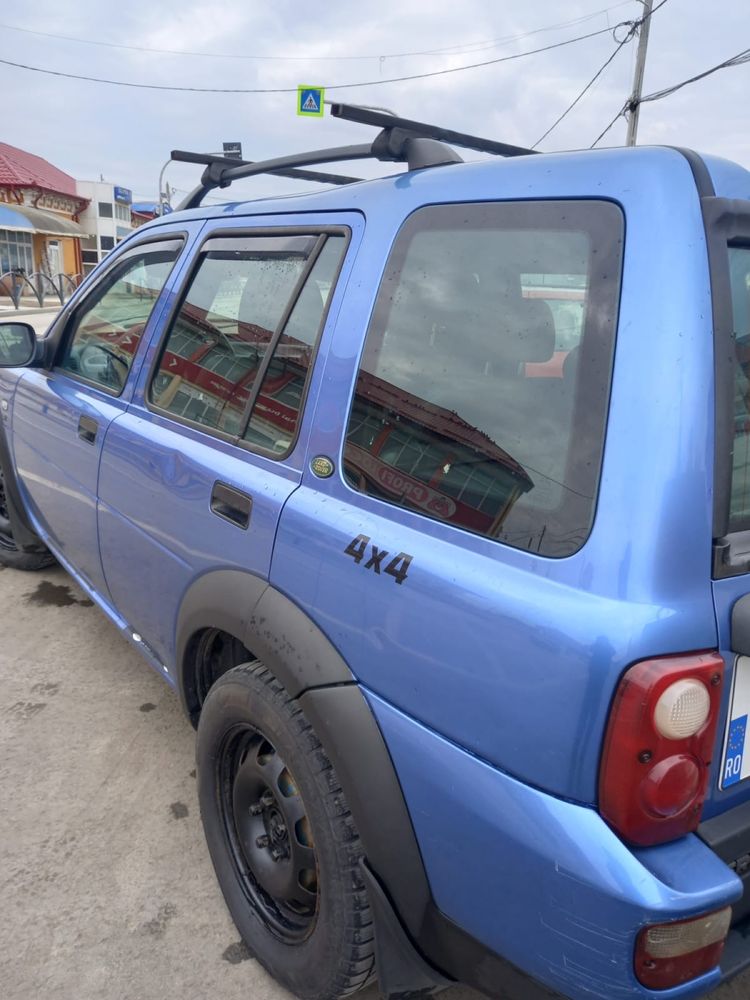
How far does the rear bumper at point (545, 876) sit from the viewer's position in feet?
3.74

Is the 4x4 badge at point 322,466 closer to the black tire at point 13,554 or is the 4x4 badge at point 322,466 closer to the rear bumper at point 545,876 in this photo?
the rear bumper at point 545,876

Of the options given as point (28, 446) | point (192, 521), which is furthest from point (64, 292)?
point (192, 521)

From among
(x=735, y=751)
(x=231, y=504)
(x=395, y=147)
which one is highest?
(x=395, y=147)

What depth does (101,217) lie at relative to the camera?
46.9 metres

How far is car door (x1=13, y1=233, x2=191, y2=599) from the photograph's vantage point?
8.69ft

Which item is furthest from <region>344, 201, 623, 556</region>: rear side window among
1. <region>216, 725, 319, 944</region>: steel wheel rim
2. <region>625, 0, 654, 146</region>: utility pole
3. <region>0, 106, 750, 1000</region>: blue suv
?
<region>625, 0, 654, 146</region>: utility pole

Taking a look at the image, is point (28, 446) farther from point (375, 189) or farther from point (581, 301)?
point (581, 301)

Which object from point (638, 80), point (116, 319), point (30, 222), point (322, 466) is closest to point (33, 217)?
point (30, 222)

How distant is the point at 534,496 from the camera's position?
1300mm

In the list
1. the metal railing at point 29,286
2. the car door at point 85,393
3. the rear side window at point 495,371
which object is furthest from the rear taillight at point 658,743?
the metal railing at point 29,286

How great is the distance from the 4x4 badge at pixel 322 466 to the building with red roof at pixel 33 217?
3248cm

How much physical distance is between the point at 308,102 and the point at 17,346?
1323 centimetres

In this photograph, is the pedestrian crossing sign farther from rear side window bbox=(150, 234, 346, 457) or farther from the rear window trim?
the rear window trim

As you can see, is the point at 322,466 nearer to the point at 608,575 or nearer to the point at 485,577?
the point at 485,577
